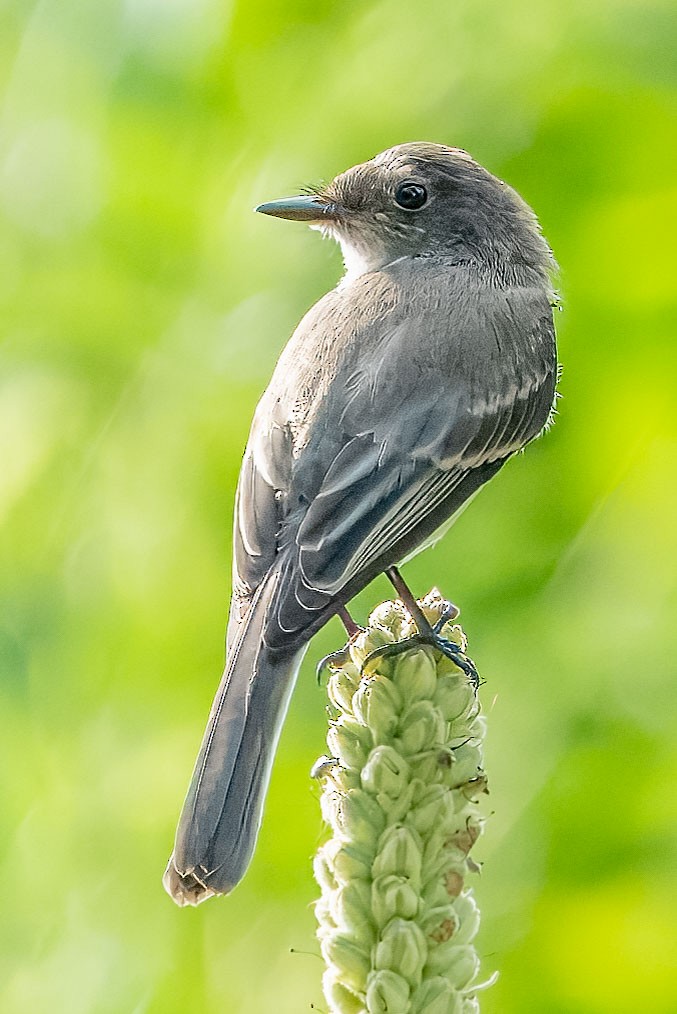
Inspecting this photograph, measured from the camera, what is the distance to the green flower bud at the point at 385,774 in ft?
5.09

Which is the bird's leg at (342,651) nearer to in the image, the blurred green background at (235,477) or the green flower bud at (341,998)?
the blurred green background at (235,477)

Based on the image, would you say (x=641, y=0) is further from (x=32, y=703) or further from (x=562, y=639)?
(x=32, y=703)

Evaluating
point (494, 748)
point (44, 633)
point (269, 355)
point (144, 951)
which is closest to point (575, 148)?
point (269, 355)

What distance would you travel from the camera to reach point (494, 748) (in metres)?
2.73

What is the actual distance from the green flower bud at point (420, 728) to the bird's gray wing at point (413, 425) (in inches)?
21.6

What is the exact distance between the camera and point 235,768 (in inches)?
80.2

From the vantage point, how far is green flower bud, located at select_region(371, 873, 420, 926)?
4.73 feet

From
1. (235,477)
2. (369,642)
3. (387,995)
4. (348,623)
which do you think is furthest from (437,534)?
(387,995)

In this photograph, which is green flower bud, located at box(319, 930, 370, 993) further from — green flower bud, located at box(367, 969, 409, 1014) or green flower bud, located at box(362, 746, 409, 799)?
green flower bud, located at box(362, 746, 409, 799)

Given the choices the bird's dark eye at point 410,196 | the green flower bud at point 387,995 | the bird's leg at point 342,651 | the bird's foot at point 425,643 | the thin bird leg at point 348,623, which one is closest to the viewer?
the green flower bud at point 387,995

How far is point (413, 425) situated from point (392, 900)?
1.28 m

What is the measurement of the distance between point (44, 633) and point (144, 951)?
27.7 inches

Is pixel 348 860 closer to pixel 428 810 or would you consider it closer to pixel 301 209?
pixel 428 810

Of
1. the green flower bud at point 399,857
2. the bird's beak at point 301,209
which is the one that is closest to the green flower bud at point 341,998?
the green flower bud at point 399,857
